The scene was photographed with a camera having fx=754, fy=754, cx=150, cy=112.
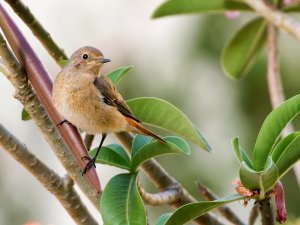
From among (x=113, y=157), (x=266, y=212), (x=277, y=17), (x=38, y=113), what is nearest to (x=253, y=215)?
(x=266, y=212)

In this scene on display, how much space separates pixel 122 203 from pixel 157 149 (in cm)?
19

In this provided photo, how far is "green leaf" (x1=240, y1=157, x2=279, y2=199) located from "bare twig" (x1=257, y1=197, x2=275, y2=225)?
38 millimetres

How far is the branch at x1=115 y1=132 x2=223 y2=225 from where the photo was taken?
184 cm

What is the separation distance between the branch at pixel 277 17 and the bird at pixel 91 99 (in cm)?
61

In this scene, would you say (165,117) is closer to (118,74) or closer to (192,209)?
(118,74)

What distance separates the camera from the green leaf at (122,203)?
1505mm

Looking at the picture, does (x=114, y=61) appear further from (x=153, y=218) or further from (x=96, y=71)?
(x=96, y=71)

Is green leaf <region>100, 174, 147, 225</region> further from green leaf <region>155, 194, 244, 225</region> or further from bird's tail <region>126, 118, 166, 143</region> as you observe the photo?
bird's tail <region>126, 118, 166, 143</region>

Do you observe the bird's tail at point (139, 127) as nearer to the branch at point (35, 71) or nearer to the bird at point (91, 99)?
the bird at point (91, 99)

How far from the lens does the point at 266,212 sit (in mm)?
1503

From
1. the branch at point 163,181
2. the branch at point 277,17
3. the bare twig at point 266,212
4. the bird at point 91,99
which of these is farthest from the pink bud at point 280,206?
the branch at point 277,17

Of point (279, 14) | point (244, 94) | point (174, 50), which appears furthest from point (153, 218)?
point (279, 14)

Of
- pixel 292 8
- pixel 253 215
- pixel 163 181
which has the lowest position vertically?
pixel 253 215

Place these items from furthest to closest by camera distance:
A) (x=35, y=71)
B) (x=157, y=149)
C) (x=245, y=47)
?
(x=245, y=47), (x=157, y=149), (x=35, y=71)
